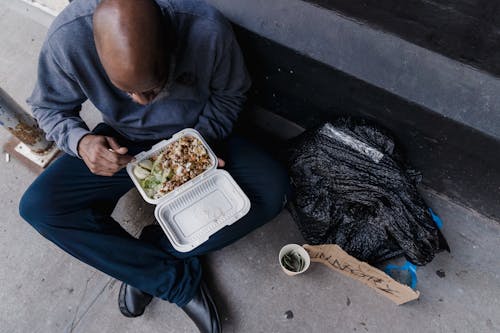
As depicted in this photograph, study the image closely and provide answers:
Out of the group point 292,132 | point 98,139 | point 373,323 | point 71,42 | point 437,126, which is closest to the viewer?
point 71,42

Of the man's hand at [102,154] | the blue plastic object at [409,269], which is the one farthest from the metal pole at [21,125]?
the blue plastic object at [409,269]

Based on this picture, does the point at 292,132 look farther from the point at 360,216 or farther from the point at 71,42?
the point at 71,42

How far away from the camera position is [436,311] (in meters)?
2.02

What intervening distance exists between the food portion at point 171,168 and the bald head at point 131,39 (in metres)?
0.54

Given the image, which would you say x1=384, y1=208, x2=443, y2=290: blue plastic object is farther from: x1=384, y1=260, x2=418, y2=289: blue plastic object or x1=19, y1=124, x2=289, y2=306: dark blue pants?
x1=19, y1=124, x2=289, y2=306: dark blue pants

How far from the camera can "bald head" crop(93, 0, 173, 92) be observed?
1.16 meters

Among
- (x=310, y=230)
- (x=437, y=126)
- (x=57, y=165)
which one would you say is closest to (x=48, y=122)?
(x=57, y=165)

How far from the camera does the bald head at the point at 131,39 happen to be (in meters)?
1.16

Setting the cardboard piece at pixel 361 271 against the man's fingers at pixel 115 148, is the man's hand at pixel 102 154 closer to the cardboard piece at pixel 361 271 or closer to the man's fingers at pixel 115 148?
the man's fingers at pixel 115 148

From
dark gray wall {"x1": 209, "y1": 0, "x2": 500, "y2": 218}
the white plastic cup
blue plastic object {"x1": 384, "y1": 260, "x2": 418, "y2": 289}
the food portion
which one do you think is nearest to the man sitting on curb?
the food portion

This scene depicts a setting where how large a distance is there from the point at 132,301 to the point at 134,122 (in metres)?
0.99

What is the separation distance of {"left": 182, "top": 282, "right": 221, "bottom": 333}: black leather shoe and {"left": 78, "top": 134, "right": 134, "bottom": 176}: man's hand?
0.83m

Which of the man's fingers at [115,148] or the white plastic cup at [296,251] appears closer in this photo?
the man's fingers at [115,148]

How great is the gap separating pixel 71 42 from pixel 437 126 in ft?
5.37
